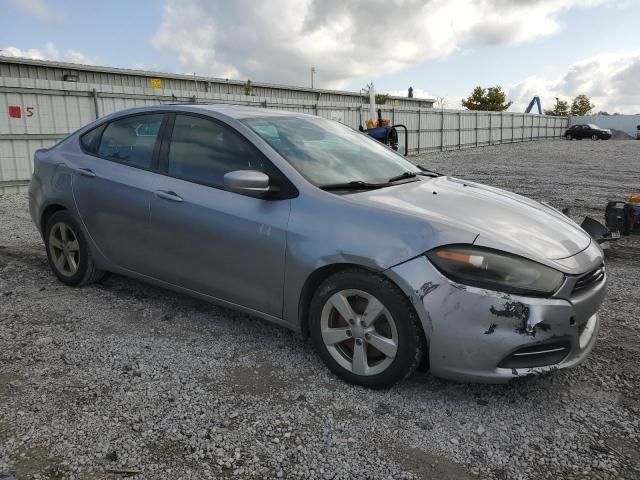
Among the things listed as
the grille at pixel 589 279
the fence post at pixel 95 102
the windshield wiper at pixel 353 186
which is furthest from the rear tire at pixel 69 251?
the fence post at pixel 95 102

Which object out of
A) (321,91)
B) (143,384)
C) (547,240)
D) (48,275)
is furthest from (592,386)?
(321,91)

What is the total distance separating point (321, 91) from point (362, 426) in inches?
1356

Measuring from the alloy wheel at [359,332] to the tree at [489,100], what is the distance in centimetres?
6499

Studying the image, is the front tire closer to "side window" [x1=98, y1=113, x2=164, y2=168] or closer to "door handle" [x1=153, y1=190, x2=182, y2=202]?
"door handle" [x1=153, y1=190, x2=182, y2=202]

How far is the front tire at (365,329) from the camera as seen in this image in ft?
8.39

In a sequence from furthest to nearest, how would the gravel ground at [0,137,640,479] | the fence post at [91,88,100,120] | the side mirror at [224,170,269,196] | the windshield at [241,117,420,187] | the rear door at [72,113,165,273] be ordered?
the fence post at [91,88,100,120], the rear door at [72,113,165,273], the windshield at [241,117,420,187], the side mirror at [224,170,269,196], the gravel ground at [0,137,640,479]

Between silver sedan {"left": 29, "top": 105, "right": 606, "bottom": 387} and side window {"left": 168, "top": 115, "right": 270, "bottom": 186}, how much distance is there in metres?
0.01

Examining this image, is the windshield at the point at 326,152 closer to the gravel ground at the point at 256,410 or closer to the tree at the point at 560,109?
the gravel ground at the point at 256,410

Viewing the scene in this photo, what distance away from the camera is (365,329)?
2.69 meters

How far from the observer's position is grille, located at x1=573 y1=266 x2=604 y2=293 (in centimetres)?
255

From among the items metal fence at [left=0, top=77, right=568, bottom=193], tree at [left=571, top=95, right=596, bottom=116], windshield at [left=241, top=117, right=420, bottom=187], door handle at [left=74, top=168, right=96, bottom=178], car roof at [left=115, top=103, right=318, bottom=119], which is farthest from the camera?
tree at [left=571, top=95, right=596, bottom=116]

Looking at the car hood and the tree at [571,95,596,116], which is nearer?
the car hood

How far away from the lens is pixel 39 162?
440cm

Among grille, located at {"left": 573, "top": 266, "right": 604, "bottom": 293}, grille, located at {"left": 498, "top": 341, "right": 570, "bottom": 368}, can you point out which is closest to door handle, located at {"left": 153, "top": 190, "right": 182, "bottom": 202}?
grille, located at {"left": 498, "top": 341, "right": 570, "bottom": 368}
